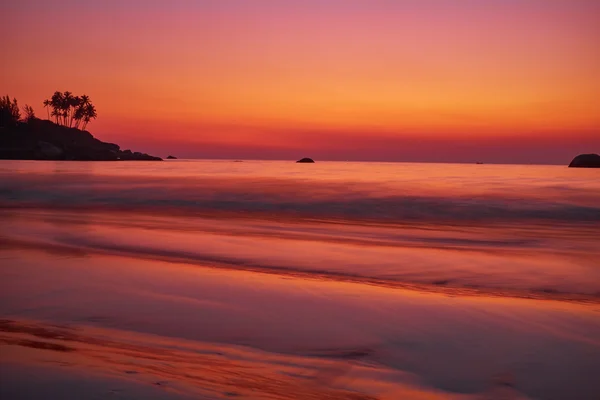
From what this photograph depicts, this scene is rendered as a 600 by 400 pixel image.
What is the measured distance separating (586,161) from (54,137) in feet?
340

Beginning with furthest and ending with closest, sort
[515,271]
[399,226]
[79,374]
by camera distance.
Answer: [399,226], [515,271], [79,374]

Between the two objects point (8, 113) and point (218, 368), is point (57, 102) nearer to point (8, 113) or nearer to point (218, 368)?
point (8, 113)

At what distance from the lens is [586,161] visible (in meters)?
80.1

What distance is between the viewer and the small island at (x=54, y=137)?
98.4m

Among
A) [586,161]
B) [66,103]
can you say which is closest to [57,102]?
[66,103]

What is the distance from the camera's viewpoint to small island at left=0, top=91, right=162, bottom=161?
98.4m

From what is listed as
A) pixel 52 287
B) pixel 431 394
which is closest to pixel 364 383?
pixel 431 394

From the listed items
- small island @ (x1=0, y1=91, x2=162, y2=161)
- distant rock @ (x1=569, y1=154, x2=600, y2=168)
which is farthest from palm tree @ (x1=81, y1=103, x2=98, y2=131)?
distant rock @ (x1=569, y1=154, x2=600, y2=168)

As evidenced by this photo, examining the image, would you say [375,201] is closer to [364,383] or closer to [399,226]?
[399,226]

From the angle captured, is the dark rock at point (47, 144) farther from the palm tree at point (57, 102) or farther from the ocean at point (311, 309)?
the ocean at point (311, 309)

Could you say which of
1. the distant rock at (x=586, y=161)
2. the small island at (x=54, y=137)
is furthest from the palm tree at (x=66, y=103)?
the distant rock at (x=586, y=161)

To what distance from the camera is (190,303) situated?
4973 mm

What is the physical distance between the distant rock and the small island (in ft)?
293

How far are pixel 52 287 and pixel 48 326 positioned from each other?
4.86 feet
